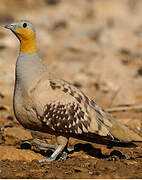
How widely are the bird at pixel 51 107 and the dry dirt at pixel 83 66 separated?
0.35m

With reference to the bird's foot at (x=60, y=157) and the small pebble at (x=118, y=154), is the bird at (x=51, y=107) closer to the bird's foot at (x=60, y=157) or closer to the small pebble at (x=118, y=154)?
the bird's foot at (x=60, y=157)

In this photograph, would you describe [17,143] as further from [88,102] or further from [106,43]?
[106,43]

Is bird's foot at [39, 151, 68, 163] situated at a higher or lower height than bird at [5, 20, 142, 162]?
lower

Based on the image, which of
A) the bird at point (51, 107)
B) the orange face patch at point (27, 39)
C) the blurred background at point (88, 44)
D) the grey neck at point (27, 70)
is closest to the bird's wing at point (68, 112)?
the bird at point (51, 107)

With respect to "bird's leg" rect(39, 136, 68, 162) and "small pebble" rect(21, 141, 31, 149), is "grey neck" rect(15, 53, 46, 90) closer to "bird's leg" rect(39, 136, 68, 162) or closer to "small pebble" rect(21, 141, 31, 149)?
"bird's leg" rect(39, 136, 68, 162)

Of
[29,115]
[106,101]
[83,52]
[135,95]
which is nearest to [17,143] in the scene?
[29,115]

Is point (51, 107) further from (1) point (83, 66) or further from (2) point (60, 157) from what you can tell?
(1) point (83, 66)

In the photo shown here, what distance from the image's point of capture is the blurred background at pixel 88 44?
11852 millimetres

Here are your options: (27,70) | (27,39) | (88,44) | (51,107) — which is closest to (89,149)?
(51,107)

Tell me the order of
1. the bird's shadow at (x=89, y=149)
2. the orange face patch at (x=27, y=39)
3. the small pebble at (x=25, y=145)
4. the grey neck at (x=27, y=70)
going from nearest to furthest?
the grey neck at (x=27, y=70)
the orange face patch at (x=27, y=39)
the bird's shadow at (x=89, y=149)
the small pebble at (x=25, y=145)

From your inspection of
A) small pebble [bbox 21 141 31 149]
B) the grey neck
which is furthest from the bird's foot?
the grey neck

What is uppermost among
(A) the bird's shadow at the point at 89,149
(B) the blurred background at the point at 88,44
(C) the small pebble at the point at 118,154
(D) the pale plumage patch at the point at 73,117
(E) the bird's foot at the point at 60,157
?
(B) the blurred background at the point at 88,44

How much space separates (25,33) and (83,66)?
831cm

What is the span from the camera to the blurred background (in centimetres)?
1185
